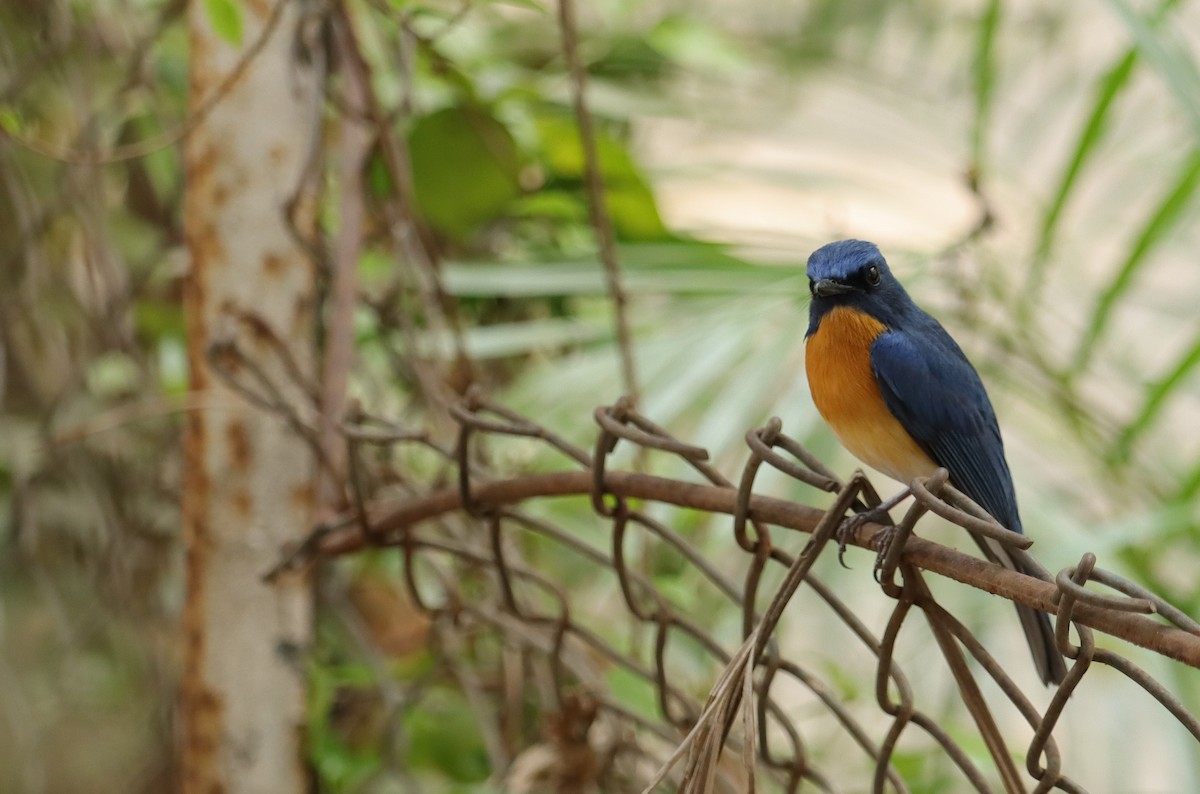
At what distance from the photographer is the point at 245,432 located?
1.20 m

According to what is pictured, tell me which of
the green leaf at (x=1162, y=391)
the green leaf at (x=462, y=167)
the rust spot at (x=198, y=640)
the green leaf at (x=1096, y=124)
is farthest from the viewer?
the green leaf at (x=462, y=167)

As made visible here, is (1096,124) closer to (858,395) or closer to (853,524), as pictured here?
(858,395)

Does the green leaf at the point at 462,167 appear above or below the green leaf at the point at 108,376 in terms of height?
above

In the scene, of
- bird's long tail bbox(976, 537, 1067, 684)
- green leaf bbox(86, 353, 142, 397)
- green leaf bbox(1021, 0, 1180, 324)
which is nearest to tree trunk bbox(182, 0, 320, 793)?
bird's long tail bbox(976, 537, 1067, 684)

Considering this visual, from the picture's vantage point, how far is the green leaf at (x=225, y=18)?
1.00 meters

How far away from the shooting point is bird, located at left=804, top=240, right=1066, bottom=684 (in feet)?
3.25

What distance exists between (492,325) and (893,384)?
1.36 m

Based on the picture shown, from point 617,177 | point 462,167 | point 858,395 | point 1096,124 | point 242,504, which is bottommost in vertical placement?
point 242,504

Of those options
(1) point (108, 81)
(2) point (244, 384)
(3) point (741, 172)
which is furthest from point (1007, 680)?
(1) point (108, 81)

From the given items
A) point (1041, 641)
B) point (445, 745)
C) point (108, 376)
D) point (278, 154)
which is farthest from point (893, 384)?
point (108, 376)

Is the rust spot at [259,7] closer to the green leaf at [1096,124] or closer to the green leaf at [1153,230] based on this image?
the green leaf at [1096,124]

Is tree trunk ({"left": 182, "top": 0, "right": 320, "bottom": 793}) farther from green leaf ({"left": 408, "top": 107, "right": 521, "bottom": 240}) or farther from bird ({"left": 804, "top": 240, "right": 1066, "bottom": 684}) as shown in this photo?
green leaf ({"left": 408, "top": 107, "right": 521, "bottom": 240})

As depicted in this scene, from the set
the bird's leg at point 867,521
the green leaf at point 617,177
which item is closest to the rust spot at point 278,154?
the bird's leg at point 867,521

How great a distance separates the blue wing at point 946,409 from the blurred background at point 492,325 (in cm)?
26
